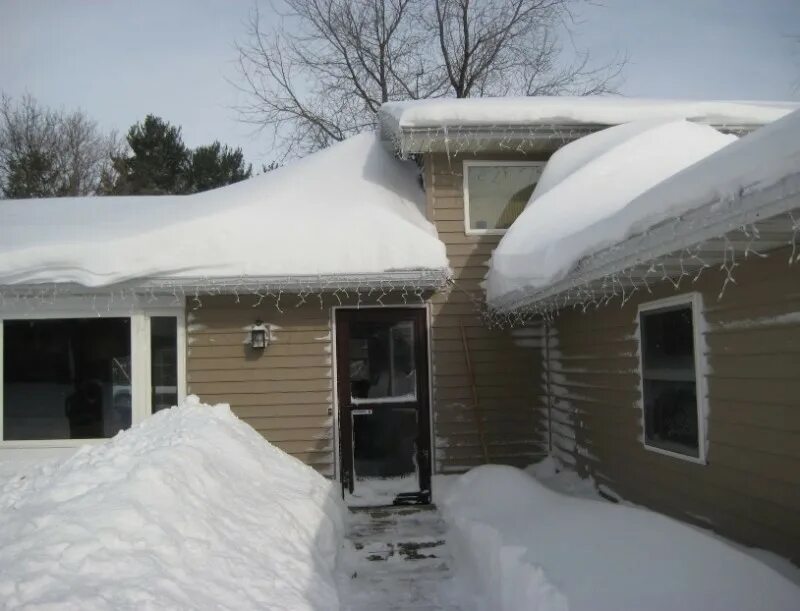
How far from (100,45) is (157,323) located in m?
4.53

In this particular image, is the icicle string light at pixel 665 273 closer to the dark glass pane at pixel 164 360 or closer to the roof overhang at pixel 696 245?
the roof overhang at pixel 696 245

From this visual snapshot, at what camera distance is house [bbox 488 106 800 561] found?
10.1 feet

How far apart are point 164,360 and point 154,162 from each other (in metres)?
17.3

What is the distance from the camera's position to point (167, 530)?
342 cm

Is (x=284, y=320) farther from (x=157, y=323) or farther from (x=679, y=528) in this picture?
(x=679, y=528)

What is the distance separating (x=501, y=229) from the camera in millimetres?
7594

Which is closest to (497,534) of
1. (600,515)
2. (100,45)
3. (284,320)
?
(600,515)

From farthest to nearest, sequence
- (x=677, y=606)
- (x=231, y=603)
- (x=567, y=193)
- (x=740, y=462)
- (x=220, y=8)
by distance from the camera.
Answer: (x=220, y=8), (x=567, y=193), (x=740, y=462), (x=231, y=603), (x=677, y=606)

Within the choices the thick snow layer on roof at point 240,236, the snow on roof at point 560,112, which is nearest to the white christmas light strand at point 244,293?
the thick snow layer on roof at point 240,236

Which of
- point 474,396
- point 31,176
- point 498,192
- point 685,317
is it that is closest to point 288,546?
point 685,317

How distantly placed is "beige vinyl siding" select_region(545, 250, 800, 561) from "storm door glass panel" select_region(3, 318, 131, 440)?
492 centimetres

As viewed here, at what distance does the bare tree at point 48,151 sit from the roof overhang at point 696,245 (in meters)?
22.0

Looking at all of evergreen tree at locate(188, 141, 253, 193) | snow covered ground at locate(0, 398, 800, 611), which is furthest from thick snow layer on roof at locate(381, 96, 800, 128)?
evergreen tree at locate(188, 141, 253, 193)

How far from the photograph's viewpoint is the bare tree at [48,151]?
2261 cm
